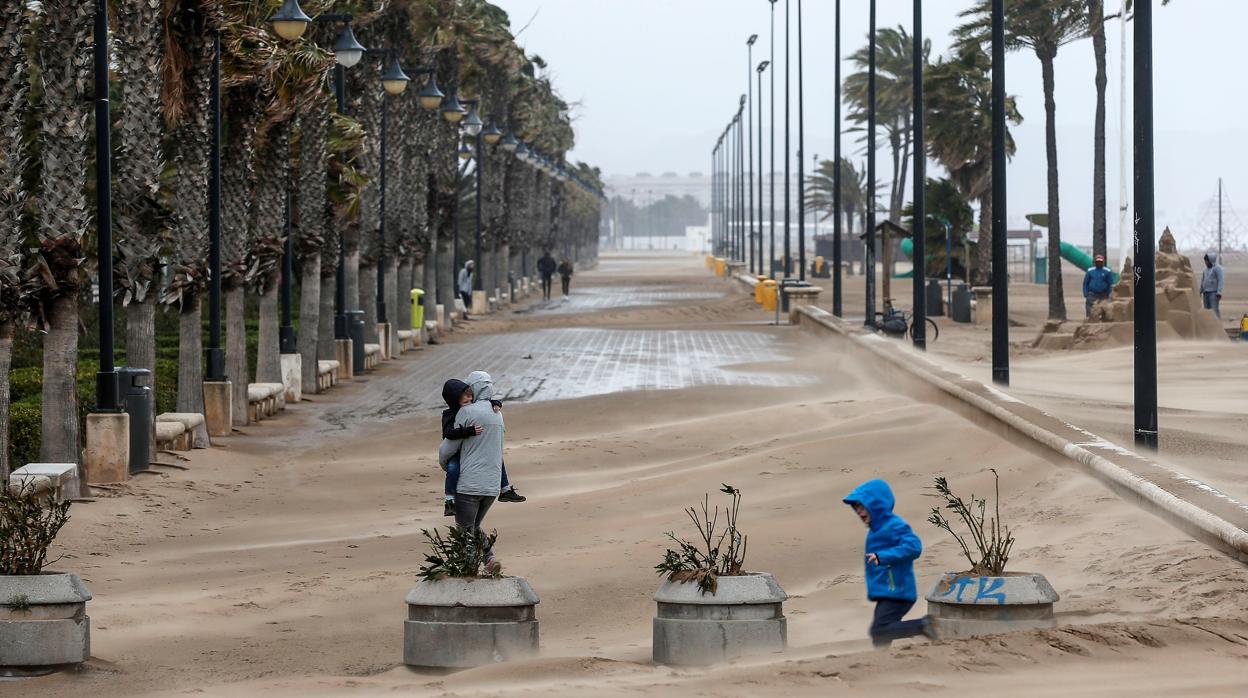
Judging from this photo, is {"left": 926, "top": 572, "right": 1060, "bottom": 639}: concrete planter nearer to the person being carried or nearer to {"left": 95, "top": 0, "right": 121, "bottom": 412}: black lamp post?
the person being carried

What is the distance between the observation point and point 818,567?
14.0m

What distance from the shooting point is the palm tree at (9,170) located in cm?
1730

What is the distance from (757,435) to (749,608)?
1272cm

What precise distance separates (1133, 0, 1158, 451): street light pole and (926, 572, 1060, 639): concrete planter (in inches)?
272

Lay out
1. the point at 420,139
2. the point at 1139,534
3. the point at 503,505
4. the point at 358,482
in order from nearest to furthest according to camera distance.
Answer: the point at 1139,534 → the point at 503,505 → the point at 358,482 → the point at 420,139

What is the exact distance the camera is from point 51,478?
55.4ft

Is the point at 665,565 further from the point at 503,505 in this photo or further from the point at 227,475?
the point at 227,475

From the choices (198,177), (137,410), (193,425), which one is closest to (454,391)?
(137,410)

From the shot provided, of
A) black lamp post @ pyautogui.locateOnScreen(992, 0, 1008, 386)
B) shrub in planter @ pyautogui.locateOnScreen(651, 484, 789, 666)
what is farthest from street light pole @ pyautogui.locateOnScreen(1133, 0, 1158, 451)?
black lamp post @ pyautogui.locateOnScreen(992, 0, 1008, 386)

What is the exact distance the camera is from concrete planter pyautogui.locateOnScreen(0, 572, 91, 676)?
10.5 m

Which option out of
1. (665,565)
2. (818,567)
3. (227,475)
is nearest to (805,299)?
(227,475)

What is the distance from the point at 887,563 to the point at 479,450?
4067 mm

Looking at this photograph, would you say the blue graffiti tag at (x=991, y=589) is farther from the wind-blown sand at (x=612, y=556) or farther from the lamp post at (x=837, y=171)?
the lamp post at (x=837, y=171)

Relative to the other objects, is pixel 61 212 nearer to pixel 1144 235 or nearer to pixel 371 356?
pixel 1144 235
